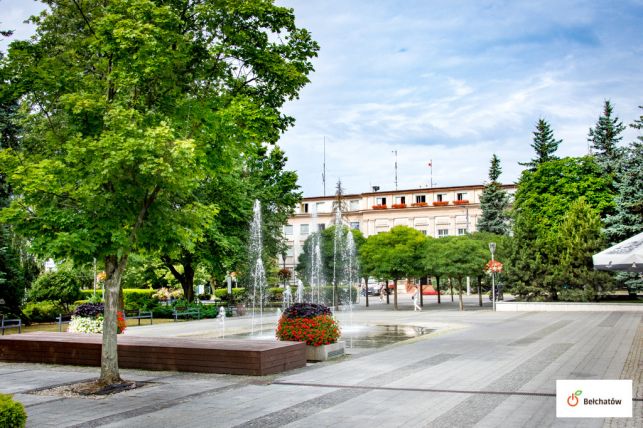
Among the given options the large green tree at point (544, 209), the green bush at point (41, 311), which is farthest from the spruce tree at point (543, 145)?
the green bush at point (41, 311)

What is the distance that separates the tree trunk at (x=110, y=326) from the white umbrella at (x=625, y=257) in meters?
10.8

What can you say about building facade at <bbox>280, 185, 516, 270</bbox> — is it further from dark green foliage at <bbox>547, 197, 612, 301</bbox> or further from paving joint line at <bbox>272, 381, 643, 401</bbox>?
paving joint line at <bbox>272, 381, 643, 401</bbox>

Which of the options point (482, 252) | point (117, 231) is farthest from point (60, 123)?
point (482, 252)

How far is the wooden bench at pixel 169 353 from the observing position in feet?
43.0

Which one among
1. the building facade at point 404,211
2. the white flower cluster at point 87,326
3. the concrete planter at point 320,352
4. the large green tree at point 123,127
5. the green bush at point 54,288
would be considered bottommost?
the concrete planter at point 320,352

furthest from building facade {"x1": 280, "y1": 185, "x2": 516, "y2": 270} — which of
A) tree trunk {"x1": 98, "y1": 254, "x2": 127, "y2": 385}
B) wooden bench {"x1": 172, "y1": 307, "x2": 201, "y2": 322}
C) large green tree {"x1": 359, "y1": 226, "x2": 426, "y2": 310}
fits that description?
tree trunk {"x1": 98, "y1": 254, "x2": 127, "y2": 385}

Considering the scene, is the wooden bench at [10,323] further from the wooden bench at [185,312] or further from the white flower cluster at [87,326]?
the wooden bench at [185,312]

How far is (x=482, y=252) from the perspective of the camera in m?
39.0

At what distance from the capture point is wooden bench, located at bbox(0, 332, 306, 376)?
13094 millimetres

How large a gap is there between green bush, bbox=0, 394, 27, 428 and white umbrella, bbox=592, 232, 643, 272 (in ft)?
40.4

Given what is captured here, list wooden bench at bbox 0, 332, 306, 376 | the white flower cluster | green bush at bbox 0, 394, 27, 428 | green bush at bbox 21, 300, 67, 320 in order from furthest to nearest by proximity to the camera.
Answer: green bush at bbox 21, 300, 67, 320
the white flower cluster
wooden bench at bbox 0, 332, 306, 376
green bush at bbox 0, 394, 27, 428

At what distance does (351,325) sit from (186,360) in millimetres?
14585

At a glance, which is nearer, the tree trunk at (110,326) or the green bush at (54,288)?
the tree trunk at (110,326)

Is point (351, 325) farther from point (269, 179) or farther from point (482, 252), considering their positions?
point (269, 179)
